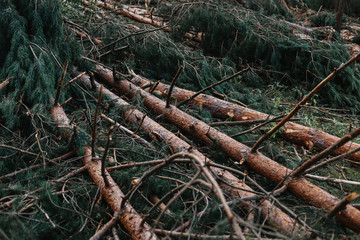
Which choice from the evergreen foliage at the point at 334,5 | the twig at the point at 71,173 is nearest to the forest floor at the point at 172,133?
the twig at the point at 71,173

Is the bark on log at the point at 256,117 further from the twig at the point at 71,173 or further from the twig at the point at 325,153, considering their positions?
the twig at the point at 71,173

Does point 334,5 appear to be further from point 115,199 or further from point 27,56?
point 115,199

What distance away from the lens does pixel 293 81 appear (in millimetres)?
5367

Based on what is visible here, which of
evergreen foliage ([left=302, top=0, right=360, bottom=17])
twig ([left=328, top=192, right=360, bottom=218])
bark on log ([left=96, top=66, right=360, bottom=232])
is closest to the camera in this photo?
twig ([left=328, top=192, right=360, bottom=218])

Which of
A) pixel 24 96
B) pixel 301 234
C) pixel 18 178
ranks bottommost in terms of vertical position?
pixel 18 178

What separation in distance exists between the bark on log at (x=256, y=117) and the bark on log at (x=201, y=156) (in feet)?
2.17

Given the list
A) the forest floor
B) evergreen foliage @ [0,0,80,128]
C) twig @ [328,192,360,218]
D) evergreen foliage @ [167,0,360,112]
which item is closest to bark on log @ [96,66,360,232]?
the forest floor

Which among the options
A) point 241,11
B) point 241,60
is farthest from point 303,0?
point 241,60

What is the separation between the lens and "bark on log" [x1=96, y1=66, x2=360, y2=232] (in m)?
2.18

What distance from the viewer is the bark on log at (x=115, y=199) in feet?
6.18

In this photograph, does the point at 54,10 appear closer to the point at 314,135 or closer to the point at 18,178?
the point at 18,178

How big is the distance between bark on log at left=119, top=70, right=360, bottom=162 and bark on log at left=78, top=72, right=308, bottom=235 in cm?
66

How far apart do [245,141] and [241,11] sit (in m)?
3.34

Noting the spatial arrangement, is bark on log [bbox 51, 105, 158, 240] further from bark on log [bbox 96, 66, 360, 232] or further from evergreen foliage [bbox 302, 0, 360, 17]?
evergreen foliage [bbox 302, 0, 360, 17]
